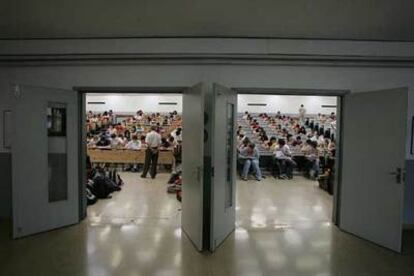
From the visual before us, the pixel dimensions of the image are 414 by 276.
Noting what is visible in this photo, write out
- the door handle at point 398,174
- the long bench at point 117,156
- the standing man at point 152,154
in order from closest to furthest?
the door handle at point 398,174
the standing man at point 152,154
the long bench at point 117,156

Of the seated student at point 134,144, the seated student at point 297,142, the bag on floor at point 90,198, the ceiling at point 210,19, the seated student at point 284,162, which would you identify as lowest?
the bag on floor at point 90,198

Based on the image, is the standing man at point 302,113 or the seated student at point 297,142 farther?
the standing man at point 302,113

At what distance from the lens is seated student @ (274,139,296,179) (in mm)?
8945

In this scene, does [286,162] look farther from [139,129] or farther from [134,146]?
[139,129]

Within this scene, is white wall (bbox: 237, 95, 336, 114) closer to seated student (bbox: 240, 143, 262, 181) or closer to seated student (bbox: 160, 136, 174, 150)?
seated student (bbox: 160, 136, 174, 150)

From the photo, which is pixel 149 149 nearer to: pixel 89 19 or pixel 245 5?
pixel 89 19

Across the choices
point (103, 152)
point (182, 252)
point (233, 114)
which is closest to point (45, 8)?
point (233, 114)

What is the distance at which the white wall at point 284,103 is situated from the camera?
13.4 m

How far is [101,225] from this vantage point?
4645 millimetres

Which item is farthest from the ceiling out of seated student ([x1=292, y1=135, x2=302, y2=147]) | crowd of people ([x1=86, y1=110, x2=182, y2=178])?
seated student ([x1=292, y1=135, x2=302, y2=147])

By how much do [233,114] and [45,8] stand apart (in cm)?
274

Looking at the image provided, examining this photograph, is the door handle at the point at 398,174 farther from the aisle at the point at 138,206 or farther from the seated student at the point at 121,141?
the seated student at the point at 121,141

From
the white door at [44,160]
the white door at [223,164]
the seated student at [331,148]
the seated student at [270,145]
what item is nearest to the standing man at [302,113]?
the seated student at [331,148]

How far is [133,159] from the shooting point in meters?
9.48
